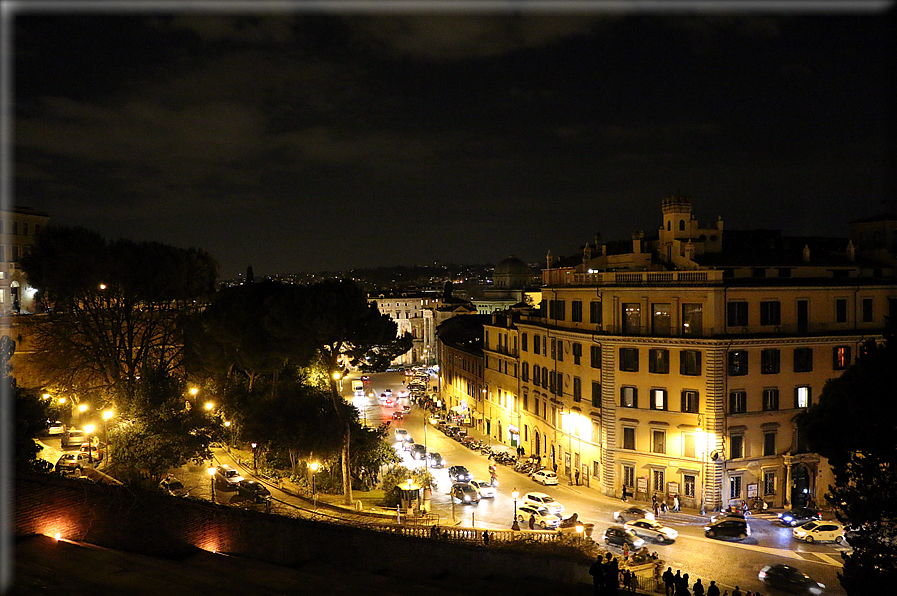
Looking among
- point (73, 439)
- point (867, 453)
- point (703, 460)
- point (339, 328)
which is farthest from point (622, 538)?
point (73, 439)

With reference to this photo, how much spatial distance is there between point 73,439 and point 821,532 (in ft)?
110

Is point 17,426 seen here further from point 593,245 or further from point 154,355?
point 593,245

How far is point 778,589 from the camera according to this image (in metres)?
20.0

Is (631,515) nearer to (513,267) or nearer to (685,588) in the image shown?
(685,588)

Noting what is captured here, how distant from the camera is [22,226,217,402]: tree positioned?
32438 millimetres

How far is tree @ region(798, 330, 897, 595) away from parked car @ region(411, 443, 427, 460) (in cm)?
2528

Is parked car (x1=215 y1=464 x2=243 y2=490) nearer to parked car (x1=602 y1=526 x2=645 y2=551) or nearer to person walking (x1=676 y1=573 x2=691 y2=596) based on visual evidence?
parked car (x1=602 y1=526 x2=645 y2=551)

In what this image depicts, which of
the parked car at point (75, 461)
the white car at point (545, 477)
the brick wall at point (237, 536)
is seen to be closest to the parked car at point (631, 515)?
the white car at point (545, 477)

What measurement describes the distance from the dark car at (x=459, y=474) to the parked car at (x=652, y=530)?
32.2 feet

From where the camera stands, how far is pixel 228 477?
30.2 m

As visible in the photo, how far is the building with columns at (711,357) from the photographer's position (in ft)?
94.9

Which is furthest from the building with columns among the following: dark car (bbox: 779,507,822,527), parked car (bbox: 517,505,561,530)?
parked car (bbox: 517,505,561,530)

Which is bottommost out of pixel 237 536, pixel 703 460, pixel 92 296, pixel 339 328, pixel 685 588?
pixel 685 588

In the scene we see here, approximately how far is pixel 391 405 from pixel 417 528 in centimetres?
4062
